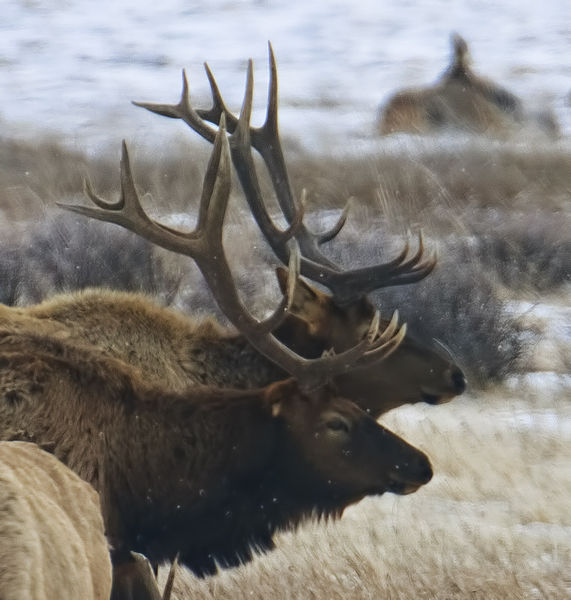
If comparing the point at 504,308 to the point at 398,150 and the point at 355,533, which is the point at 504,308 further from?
the point at 398,150

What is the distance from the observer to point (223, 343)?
5555 mm

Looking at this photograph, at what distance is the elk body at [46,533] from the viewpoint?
2414 mm

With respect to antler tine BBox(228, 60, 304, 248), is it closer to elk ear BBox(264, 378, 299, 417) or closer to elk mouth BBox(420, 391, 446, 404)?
elk mouth BBox(420, 391, 446, 404)

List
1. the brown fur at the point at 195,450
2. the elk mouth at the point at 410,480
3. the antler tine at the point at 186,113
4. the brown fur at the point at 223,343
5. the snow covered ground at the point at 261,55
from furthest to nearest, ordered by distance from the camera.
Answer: the snow covered ground at the point at 261,55
the antler tine at the point at 186,113
the brown fur at the point at 223,343
the elk mouth at the point at 410,480
the brown fur at the point at 195,450

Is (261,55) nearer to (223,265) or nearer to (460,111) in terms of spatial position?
(460,111)

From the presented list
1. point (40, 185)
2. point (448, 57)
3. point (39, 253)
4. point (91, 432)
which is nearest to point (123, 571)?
point (91, 432)

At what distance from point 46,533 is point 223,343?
9.59 feet

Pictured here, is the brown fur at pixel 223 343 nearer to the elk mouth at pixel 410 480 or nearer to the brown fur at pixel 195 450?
the brown fur at pixel 195 450

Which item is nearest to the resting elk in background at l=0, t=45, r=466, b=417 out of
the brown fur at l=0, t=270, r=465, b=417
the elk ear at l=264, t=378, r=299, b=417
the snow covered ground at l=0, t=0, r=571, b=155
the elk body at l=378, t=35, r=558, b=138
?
the brown fur at l=0, t=270, r=465, b=417

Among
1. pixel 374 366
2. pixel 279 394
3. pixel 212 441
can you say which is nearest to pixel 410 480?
pixel 279 394

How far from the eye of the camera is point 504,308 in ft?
32.9

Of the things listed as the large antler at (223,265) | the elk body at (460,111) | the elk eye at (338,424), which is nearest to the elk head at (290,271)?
the large antler at (223,265)

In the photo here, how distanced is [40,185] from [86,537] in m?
11.4

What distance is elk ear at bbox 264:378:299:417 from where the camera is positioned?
470 cm
